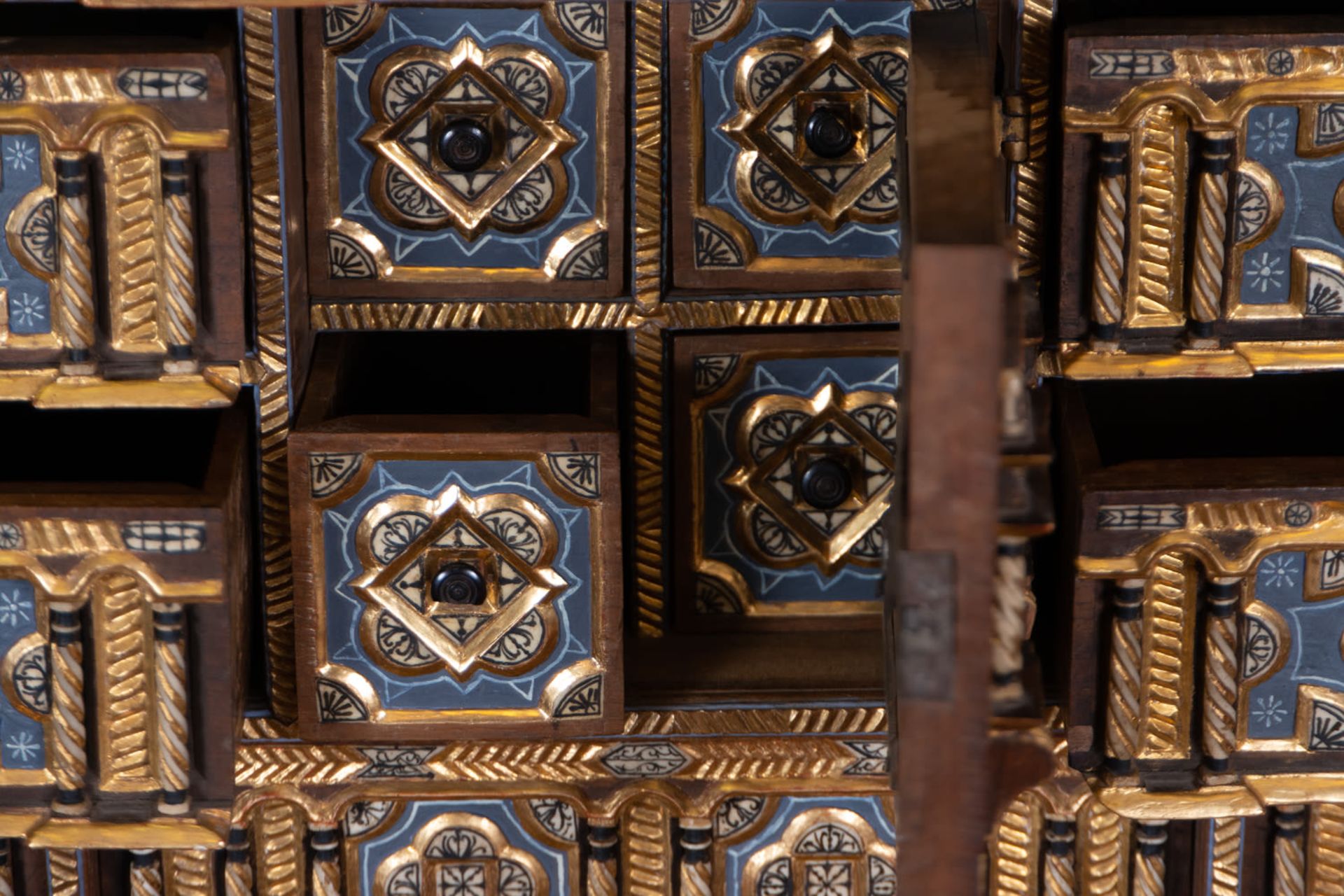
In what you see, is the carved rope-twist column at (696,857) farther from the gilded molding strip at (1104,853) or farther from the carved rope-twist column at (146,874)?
the carved rope-twist column at (146,874)

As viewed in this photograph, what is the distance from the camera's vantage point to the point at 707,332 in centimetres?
165

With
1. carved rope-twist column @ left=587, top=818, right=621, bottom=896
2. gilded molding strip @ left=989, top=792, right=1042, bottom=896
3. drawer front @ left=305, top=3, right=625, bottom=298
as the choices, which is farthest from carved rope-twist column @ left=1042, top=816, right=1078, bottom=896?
drawer front @ left=305, top=3, right=625, bottom=298

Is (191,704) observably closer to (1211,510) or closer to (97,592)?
(97,592)

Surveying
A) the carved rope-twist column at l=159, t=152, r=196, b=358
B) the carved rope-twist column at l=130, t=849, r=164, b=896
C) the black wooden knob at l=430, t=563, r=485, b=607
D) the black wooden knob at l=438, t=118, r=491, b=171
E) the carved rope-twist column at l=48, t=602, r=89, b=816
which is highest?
the black wooden knob at l=438, t=118, r=491, b=171

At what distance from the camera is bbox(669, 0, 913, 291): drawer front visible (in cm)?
157

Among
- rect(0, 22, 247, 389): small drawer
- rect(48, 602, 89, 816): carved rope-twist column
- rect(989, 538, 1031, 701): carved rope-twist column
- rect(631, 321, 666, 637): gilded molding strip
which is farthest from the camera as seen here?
rect(631, 321, 666, 637): gilded molding strip

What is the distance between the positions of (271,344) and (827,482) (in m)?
0.45

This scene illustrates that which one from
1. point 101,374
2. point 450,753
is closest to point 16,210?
point 101,374

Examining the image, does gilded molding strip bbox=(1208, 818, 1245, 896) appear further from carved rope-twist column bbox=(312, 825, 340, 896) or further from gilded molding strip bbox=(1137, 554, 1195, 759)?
carved rope-twist column bbox=(312, 825, 340, 896)

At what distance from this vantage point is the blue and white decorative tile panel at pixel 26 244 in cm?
146

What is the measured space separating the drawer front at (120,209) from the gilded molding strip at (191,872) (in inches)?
17.5

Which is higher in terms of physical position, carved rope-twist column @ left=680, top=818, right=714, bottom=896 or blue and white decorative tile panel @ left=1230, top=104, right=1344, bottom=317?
blue and white decorative tile panel @ left=1230, top=104, right=1344, bottom=317

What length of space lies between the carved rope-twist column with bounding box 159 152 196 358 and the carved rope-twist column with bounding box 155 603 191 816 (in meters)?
0.19

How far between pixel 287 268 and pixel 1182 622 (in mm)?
696
